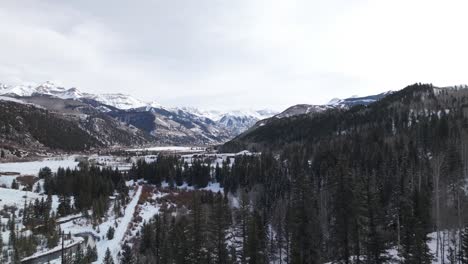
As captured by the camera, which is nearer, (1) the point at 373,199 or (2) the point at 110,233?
(1) the point at 373,199

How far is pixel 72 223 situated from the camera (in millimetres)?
109500

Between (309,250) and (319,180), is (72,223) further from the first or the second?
(309,250)

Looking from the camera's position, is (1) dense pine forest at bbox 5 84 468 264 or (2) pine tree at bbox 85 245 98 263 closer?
(1) dense pine forest at bbox 5 84 468 264

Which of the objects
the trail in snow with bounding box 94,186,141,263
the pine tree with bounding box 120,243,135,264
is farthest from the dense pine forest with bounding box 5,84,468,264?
the trail in snow with bounding box 94,186,141,263

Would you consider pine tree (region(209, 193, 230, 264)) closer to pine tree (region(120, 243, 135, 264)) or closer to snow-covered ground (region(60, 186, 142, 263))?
pine tree (region(120, 243, 135, 264))

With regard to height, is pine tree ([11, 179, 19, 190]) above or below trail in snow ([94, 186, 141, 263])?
above

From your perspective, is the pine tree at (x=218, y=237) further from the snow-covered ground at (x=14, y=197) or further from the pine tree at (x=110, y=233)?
the snow-covered ground at (x=14, y=197)

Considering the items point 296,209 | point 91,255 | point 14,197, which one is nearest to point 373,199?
point 296,209

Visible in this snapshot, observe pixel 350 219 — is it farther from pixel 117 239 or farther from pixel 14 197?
pixel 14 197

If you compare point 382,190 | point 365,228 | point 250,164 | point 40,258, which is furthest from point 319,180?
point 365,228

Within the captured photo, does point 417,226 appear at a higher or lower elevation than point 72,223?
higher

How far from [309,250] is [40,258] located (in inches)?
2371

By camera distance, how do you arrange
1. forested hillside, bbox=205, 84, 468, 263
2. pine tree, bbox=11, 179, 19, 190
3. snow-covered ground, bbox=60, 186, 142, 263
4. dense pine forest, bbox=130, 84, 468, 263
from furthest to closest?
pine tree, bbox=11, 179, 19, 190, snow-covered ground, bbox=60, 186, 142, 263, dense pine forest, bbox=130, 84, 468, 263, forested hillside, bbox=205, 84, 468, 263

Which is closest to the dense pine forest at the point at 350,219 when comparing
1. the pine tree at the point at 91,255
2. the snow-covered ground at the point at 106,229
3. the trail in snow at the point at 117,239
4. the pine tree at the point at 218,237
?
the pine tree at the point at 218,237
